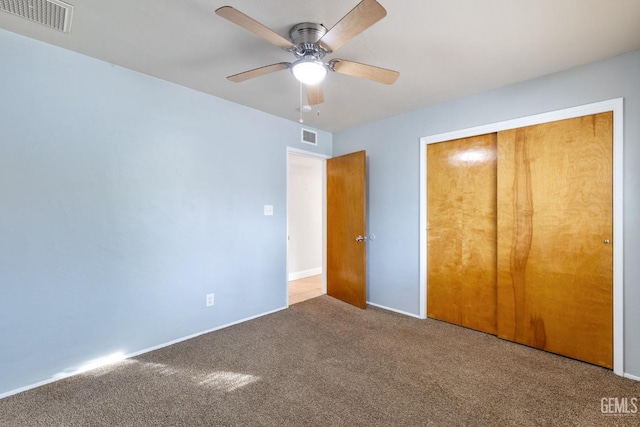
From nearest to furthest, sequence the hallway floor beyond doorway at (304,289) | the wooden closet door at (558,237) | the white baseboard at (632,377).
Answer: the white baseboard at (632,377) < the wooden closet door at (558,237) < the hallway floor beyond doorway at (304,289)

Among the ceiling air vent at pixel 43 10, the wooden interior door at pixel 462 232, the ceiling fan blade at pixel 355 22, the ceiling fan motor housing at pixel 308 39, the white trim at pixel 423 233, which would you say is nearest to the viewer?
the ceiling fan blade at pixel 355 22

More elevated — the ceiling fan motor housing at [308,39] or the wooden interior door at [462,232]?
the ceiling fan motor housing at [308,39]

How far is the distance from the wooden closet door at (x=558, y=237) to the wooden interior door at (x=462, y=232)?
0.13 meters

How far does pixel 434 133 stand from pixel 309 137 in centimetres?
162

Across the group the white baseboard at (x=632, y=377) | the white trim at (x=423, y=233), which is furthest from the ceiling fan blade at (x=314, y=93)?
the white baseboard at (x=632, y=377)

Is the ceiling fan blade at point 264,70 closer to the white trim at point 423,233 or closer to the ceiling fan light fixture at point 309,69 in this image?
the ceiling fan light fixture at point 309,69

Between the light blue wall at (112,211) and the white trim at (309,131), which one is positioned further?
the white trim at (309,131)

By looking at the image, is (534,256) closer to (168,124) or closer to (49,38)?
(168,124)

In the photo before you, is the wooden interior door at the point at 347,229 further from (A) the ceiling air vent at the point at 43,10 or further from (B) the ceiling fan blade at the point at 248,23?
(A) the ceiling air vent at the point at 43,10

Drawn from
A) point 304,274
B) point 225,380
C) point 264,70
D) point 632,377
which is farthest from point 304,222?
point 632,377

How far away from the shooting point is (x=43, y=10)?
1669mm

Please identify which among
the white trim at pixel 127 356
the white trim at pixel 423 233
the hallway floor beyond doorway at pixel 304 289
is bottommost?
the hallway floor beyond doorway at pixel 304 289

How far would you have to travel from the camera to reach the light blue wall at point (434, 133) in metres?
2.08

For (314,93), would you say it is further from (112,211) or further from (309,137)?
(112,211)
